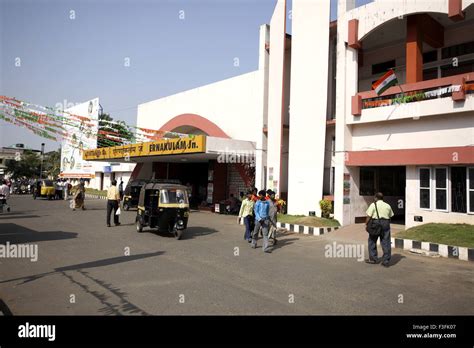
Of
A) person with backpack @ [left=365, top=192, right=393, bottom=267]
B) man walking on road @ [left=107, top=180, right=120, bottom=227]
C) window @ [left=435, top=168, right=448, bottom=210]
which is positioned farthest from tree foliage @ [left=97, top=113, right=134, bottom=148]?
window @ [left=435, top=168, right=448, bottom=210]

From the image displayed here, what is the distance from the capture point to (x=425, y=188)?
490 inches

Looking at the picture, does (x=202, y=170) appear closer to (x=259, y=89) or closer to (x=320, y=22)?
(x=259, y=89)

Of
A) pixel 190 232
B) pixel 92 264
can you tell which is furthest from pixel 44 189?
pixel 92 264

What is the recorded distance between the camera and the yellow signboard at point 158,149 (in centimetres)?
1811

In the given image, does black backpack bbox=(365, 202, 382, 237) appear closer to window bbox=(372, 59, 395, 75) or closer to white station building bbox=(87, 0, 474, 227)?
white station building bbox=(87, 0, 474, 227)

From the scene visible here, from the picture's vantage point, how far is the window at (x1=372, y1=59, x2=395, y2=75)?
16.3 m

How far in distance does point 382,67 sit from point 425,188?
271 inches

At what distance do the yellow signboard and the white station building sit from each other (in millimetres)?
748

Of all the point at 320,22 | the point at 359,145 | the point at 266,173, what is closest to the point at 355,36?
the point at 320,22

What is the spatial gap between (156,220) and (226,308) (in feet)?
23.4

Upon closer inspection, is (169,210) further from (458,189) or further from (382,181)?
(382,181)
